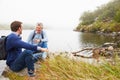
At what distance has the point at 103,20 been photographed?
110m

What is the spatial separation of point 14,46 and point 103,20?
103 m

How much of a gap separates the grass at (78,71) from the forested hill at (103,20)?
73.4 meters

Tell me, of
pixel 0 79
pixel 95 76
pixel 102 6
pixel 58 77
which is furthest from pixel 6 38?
pixel 102 6

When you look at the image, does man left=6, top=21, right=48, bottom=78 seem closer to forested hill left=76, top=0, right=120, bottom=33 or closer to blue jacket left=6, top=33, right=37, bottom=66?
blue jacket left=6, top=33, right=37, bottom=66

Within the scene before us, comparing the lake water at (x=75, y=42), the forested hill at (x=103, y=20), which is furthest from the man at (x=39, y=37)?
the forested hill at (x=103, y=20)

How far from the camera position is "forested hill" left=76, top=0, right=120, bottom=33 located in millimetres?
88012

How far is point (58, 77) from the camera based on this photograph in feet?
21.7

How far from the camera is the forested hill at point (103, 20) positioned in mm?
88012

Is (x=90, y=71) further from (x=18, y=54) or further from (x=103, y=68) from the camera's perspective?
(x=18, y=54)

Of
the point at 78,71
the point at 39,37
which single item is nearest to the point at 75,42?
the point at 39,37

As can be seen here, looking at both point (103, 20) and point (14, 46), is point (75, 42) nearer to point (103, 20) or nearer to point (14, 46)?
point (14, 46)

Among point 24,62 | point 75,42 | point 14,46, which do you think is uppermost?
point 14,46

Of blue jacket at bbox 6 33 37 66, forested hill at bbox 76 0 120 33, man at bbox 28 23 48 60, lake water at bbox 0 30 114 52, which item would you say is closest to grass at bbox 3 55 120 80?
blue jacket at bbox 6 33 37 66

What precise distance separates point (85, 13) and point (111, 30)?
59539mm
